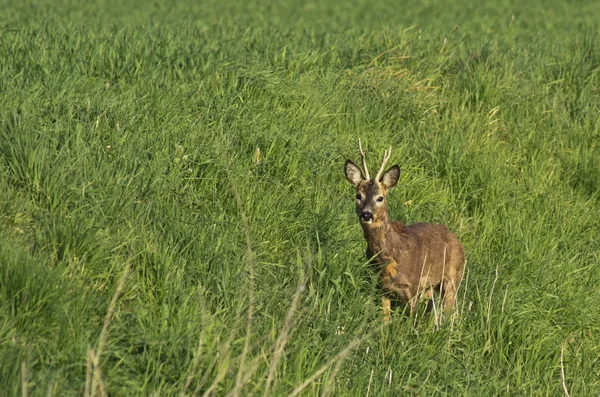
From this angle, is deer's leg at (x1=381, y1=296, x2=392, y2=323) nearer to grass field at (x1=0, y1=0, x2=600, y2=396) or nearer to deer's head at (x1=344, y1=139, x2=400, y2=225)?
grass field at (x1=0, y1=0, x2=600, y2=396)

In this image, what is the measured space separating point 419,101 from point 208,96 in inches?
93.2

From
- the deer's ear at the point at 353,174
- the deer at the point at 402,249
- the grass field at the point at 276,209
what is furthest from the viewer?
the deer's ear at the point at 353,174

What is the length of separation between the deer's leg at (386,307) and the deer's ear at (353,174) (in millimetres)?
868

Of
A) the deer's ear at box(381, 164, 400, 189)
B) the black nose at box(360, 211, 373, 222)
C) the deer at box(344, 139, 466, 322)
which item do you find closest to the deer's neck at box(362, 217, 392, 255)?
the deer at box(344, 139, 466, 322)

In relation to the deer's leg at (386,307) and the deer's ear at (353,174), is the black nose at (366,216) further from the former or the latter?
the deer's leg at (386,307)

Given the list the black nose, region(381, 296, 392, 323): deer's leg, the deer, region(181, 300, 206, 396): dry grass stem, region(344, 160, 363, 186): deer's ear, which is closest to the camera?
region(181, 300, 206, 396): dry grass stem

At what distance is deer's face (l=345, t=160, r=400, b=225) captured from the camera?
22.1ft

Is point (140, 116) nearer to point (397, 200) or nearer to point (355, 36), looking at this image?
point (397, 200)

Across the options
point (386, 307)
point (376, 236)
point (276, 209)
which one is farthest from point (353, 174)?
point (386, 307)

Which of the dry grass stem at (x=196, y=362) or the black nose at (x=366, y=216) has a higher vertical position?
the black nose at (x=366, y=216)

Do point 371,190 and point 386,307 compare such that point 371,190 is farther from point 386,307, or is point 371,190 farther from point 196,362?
point 196,362

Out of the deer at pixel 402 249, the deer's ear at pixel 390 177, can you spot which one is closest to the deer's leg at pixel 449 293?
the deer at pixel 402 249

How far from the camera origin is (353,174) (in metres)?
7.05

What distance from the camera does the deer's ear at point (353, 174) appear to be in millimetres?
7004
